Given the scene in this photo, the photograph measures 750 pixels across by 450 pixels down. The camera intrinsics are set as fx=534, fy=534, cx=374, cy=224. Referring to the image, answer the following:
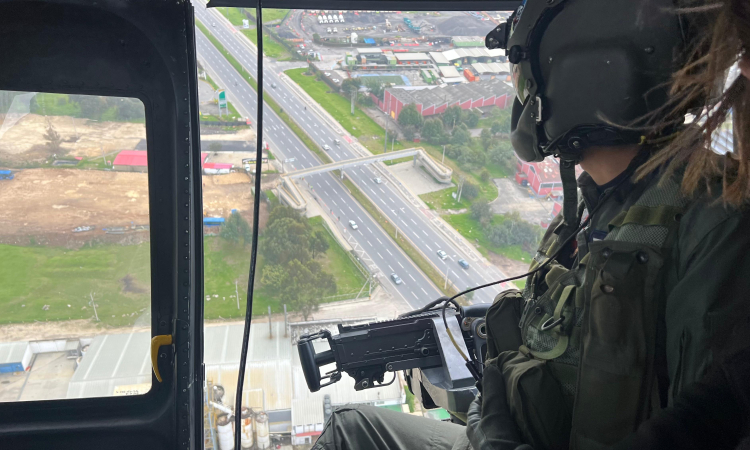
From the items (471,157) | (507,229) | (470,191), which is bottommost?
(507,229)

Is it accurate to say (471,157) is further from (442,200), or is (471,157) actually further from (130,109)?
(130,109)

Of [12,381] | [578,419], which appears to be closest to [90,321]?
[12,381]

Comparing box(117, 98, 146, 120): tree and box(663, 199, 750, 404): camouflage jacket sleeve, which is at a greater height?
box(663, 199, 750, 404): camouflage jacket sleeve

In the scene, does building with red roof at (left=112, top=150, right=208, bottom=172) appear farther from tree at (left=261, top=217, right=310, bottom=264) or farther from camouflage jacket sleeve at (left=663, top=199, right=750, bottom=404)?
camouflage jacket sleeve at (left=663, top=199, right=750, bottom=404)

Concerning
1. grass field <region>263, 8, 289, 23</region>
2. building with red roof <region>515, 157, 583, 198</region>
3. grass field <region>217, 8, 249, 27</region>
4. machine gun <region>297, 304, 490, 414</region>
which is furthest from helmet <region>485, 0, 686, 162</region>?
building with red roof <region>515, 157, 583, 198</region>

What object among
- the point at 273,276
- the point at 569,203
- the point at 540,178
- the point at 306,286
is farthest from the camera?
the point at 540,178

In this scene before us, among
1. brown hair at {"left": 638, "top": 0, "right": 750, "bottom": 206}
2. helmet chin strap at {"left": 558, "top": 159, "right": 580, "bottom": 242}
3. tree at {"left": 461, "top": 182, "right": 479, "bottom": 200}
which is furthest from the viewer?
tree at {"left": 461, "top": 182, "right": 479, "bottom": 200}

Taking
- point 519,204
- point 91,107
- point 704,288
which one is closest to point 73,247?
point 91,107
